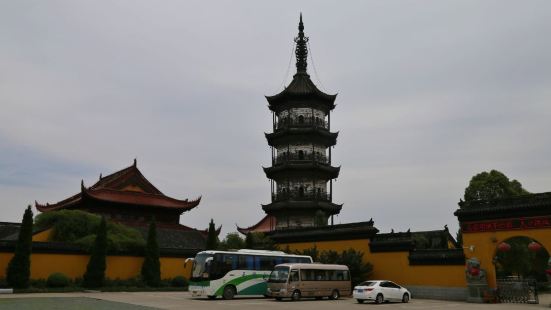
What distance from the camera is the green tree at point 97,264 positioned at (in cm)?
2877

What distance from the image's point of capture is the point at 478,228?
2391cm

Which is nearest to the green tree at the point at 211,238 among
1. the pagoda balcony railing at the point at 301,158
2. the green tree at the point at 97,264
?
the green tree at the point at 97,264

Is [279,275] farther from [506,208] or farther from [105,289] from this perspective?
[105,289]

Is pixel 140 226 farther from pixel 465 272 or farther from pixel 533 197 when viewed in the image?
pixel 533 197

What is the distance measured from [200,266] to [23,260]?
10.5 meters

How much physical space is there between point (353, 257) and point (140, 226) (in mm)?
20314

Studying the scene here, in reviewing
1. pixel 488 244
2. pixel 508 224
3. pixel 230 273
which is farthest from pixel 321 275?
pixel 508 224

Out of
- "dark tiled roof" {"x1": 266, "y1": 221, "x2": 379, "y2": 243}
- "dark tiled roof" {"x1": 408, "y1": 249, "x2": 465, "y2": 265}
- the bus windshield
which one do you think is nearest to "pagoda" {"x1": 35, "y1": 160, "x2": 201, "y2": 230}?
"dark tiled roof" {"x1": 266, "y1": 221, "x2": 379, "y2": 243}

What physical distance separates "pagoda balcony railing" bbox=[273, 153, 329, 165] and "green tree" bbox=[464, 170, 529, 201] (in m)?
13.4

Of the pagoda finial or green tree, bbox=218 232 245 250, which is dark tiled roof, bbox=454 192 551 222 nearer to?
green tree, bbox=218 232 245 250

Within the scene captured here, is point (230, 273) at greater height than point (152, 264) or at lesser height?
lesser

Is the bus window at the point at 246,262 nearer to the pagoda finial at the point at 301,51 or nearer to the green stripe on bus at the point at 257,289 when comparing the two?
the green stripe on bus at the point at 257,289

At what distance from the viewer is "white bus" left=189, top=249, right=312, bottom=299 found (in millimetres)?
23500

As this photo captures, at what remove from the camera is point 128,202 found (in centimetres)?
4041
